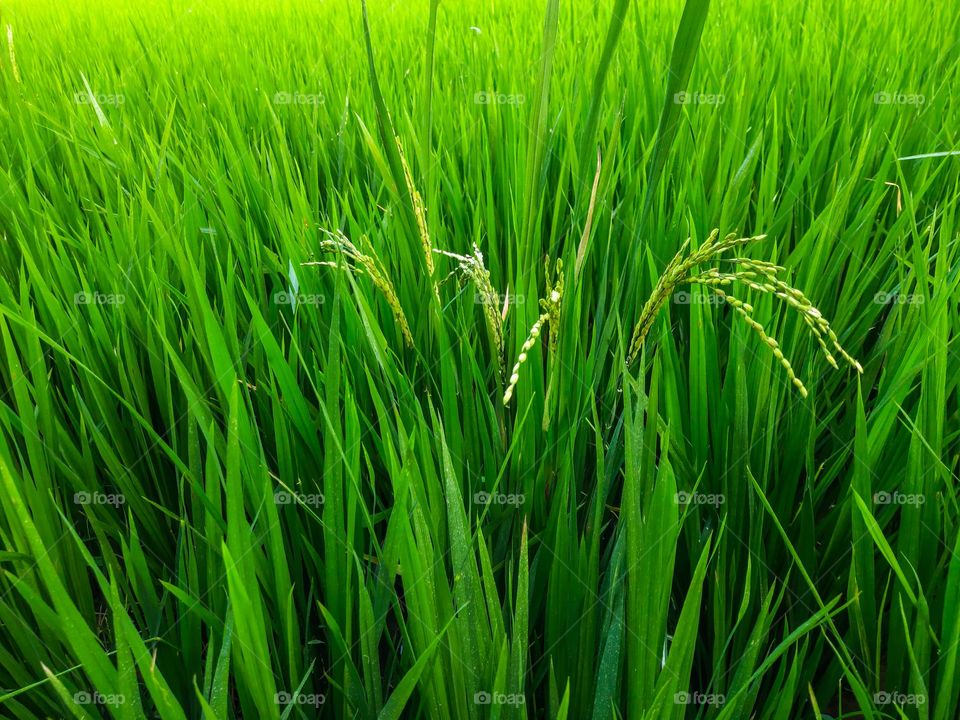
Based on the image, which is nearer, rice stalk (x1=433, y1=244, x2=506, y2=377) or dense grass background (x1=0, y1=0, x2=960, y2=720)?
dense grass background (x1=0, y1=0, x2=960, y2=720)

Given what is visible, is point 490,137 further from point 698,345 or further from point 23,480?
point 23,480

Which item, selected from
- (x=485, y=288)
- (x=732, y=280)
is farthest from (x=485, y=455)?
(x=732, y=280)

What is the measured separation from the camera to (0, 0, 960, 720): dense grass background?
0.47m

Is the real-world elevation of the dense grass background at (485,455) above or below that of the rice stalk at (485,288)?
below

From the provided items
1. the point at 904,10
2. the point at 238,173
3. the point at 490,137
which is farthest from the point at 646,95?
the point at 904,10

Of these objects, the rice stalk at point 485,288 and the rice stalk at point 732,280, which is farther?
the rice stalk at point 485,288

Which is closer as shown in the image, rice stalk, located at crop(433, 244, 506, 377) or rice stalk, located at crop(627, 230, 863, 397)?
rice stalk, located at crop(627, 230, 863, 397)

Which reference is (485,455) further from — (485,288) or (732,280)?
(732,280)

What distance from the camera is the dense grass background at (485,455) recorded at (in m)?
0.47

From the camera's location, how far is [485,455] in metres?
0.66

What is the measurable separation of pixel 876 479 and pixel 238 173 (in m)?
1.06

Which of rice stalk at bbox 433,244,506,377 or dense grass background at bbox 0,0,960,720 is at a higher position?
rice stalk at bbox 433,244,506,377

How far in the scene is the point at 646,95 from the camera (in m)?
1.30

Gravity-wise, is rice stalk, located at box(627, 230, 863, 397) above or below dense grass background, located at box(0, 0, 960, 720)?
above
